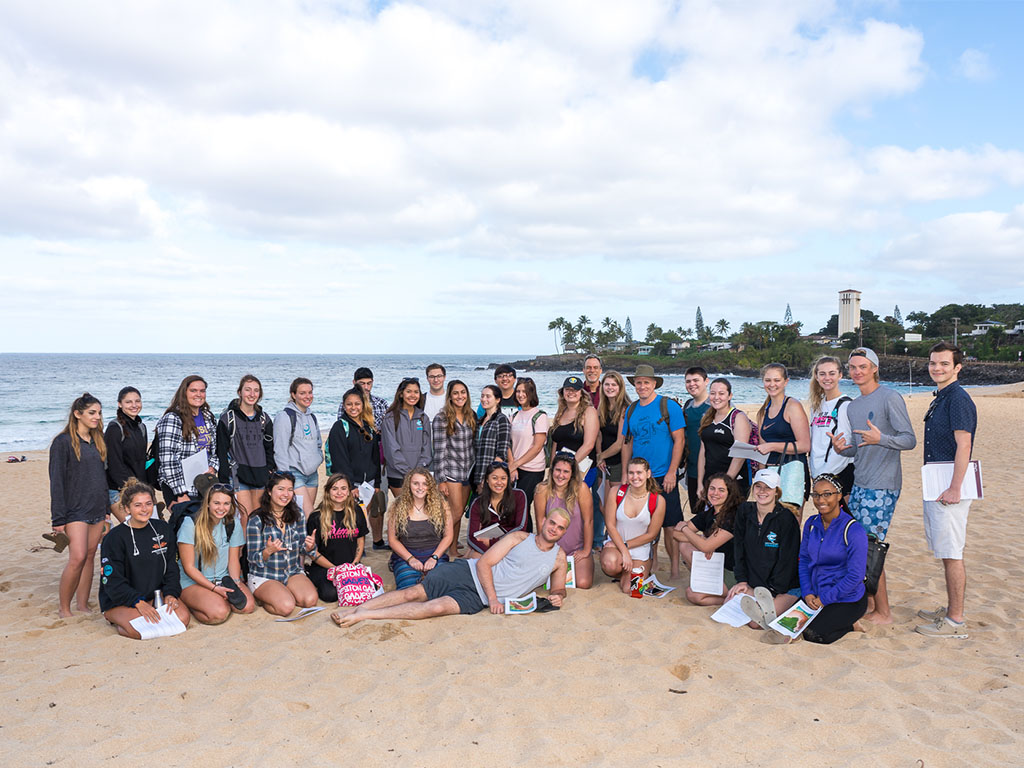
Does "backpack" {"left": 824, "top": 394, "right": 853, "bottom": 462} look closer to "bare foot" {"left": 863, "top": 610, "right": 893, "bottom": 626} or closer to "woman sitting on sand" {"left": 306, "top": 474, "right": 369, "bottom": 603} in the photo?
"bare foot" {"left": 863, "top": 610, "right": 893, "bottom": 626}

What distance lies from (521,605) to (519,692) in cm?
117

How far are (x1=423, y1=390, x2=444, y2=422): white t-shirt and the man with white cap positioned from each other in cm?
352

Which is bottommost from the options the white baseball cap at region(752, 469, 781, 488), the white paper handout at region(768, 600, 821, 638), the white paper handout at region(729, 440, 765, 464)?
the white paper handout at region(768, 600, 821, 638)

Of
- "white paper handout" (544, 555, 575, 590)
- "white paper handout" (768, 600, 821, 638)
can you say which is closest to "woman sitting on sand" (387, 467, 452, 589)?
"white paper handout" (544, 555, 575, 590)

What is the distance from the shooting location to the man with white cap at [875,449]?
4.55 meters

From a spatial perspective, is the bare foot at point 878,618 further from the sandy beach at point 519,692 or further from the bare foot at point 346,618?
the bare foot at point 346,618

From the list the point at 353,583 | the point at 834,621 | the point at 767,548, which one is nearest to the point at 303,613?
the point at 353,583

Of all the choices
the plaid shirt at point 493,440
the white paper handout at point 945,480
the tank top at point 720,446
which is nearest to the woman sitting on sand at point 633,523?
the tank top at point 720,446

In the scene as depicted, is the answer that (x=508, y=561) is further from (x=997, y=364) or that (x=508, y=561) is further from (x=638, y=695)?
(x=997, y=364)

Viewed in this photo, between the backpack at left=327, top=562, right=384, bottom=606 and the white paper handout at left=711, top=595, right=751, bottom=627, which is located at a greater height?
the backpack at left=327, top=562, right=384, bottom=606

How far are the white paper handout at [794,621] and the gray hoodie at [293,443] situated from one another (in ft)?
13.0

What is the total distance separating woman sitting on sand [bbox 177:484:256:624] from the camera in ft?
15.7

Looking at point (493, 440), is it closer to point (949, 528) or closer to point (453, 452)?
point (453, 452)

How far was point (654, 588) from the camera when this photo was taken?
5387 millimetres
